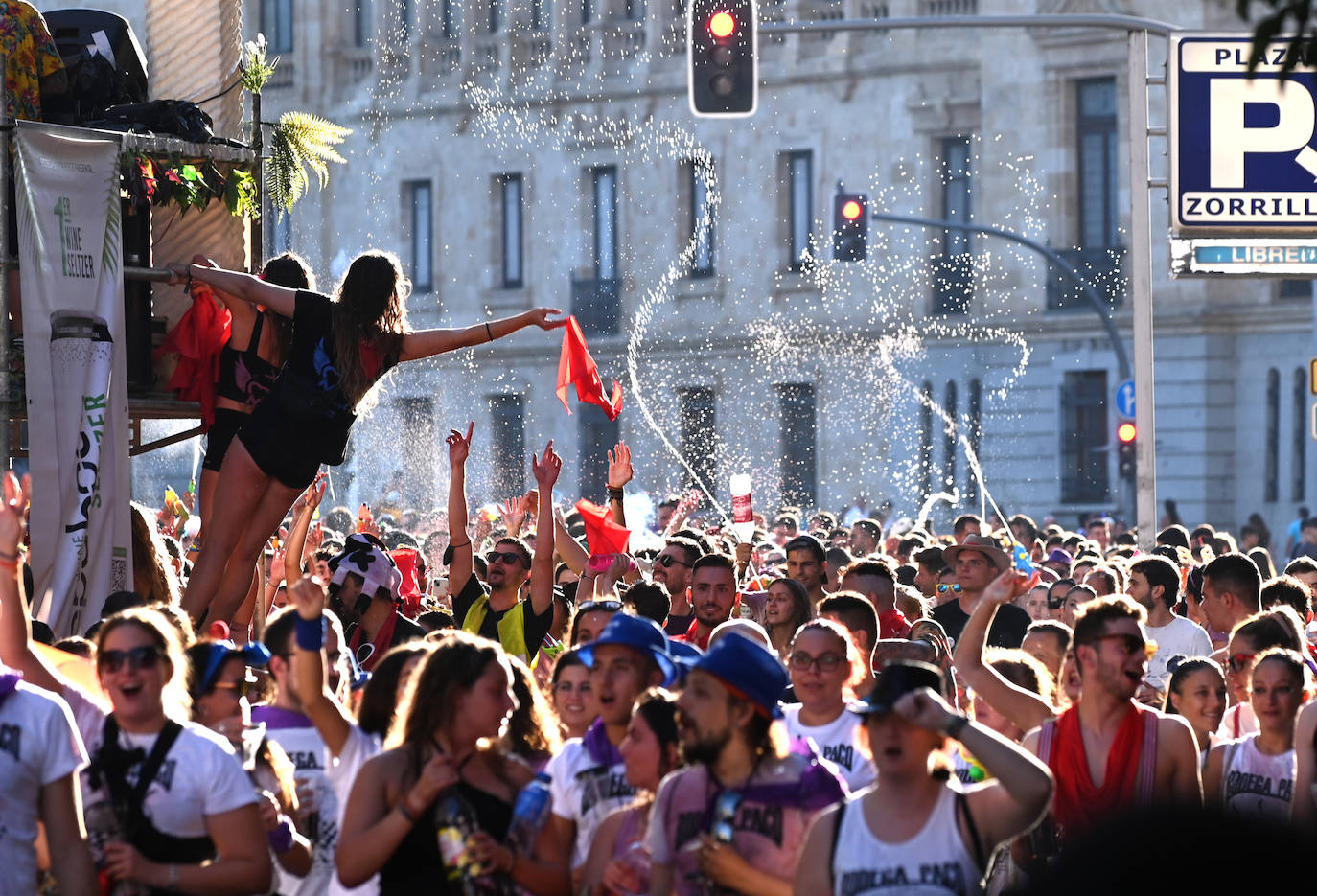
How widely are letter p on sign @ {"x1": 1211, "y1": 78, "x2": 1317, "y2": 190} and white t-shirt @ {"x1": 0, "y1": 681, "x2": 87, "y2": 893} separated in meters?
10.3

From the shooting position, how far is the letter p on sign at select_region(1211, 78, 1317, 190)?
1314 centimetres

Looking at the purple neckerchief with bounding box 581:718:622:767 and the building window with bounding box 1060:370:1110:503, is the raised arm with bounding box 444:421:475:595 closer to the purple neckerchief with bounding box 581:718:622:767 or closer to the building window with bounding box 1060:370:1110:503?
the purple neckerchief with bounding box 581:718:622:767

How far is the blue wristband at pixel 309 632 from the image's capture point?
5.18m

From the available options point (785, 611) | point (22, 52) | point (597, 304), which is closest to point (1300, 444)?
point (597, 304)

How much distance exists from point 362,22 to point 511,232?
5.50 m

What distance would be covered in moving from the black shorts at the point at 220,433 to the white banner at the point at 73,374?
0.52m

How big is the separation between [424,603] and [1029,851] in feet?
16.0

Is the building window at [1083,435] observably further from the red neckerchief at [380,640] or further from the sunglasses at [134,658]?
the sunglasses at [134,658]

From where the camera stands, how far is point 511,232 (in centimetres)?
4034

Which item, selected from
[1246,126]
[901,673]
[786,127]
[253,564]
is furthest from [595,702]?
[786,127]

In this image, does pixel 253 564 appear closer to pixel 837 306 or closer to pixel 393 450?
pixel 837 306

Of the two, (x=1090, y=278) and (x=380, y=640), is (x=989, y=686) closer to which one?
(x=380, y=640)

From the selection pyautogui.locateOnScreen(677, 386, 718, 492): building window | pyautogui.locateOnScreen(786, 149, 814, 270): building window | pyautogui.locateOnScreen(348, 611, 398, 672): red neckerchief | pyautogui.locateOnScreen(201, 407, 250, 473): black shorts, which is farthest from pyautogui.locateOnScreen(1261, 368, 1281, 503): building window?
pyautogui.locateOnScreen(348, 611, 398, 672): red neckerchief

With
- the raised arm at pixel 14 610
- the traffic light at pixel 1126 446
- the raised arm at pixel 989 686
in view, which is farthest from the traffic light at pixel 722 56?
→ the raised arm at pixel 14 610
